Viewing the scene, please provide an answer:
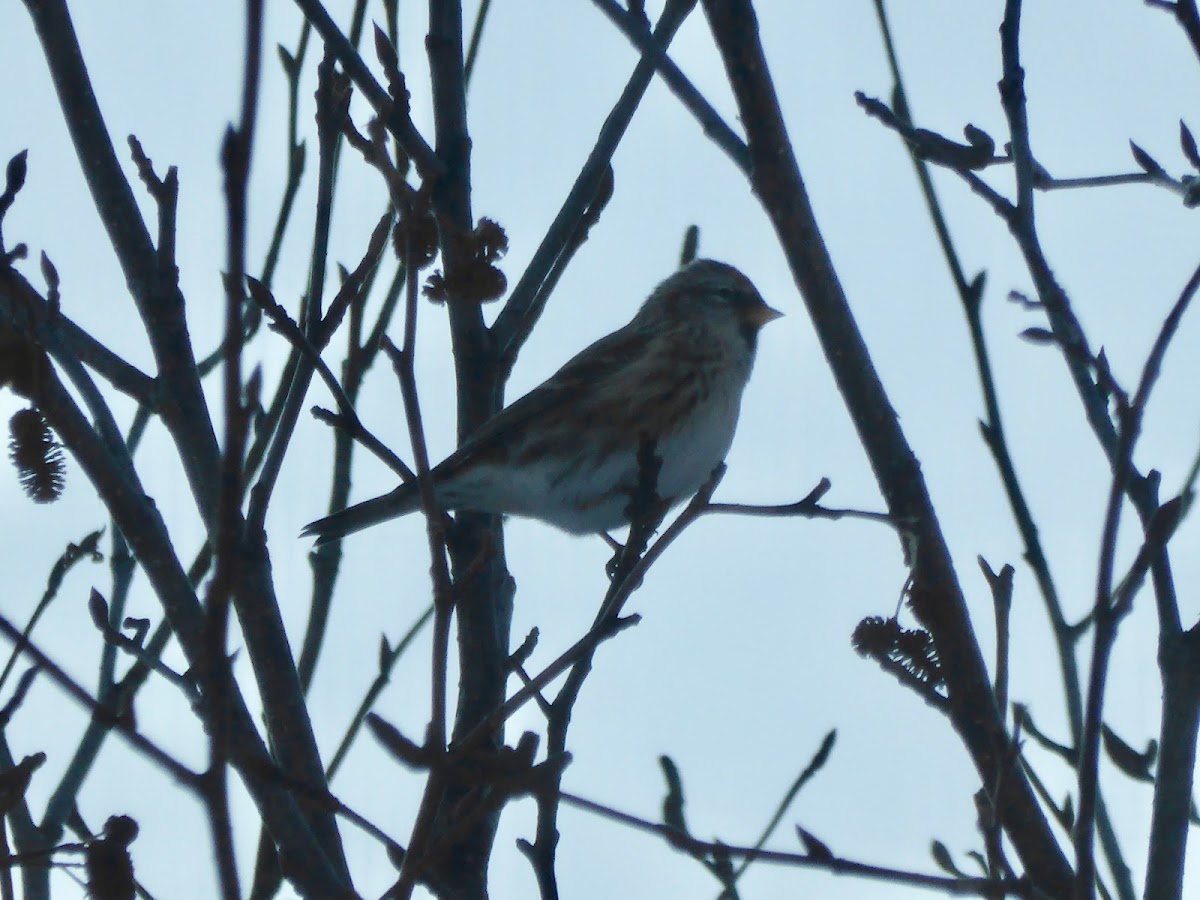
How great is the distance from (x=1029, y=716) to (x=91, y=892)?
186cm

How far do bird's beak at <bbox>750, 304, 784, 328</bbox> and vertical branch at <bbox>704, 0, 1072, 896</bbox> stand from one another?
167 inches

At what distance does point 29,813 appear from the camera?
10.7ft

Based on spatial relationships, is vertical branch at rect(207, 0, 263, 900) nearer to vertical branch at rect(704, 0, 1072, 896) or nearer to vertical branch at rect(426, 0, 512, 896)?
vertical branch at rect(704, 0, 1072, 896)

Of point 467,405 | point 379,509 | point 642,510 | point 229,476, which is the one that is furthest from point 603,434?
point 229,476

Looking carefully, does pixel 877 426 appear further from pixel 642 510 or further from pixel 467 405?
pixel 467 405

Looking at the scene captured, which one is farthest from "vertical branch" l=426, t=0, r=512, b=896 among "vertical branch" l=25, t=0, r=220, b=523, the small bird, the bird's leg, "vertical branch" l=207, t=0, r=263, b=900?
"vertical branch" l=207, t=0, r=263, b=900

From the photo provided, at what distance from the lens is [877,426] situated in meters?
2.79

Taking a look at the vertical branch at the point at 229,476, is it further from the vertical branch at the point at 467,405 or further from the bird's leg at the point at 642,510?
the vertical branch at the point at 467,405

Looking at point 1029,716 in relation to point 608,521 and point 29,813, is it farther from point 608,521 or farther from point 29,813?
point 608,521

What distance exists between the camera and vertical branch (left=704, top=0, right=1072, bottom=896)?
2641 mm

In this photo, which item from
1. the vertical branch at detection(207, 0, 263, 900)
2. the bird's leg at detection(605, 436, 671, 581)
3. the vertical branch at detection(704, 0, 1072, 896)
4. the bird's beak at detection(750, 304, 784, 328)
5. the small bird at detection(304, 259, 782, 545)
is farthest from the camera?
the bird's beak at detection(750, 304, 784, 328)

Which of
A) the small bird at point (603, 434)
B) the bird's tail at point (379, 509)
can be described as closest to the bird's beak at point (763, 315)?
the small bird at point (603, 434)

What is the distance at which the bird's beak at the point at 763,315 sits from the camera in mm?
7020

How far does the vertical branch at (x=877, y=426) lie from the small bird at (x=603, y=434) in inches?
105
